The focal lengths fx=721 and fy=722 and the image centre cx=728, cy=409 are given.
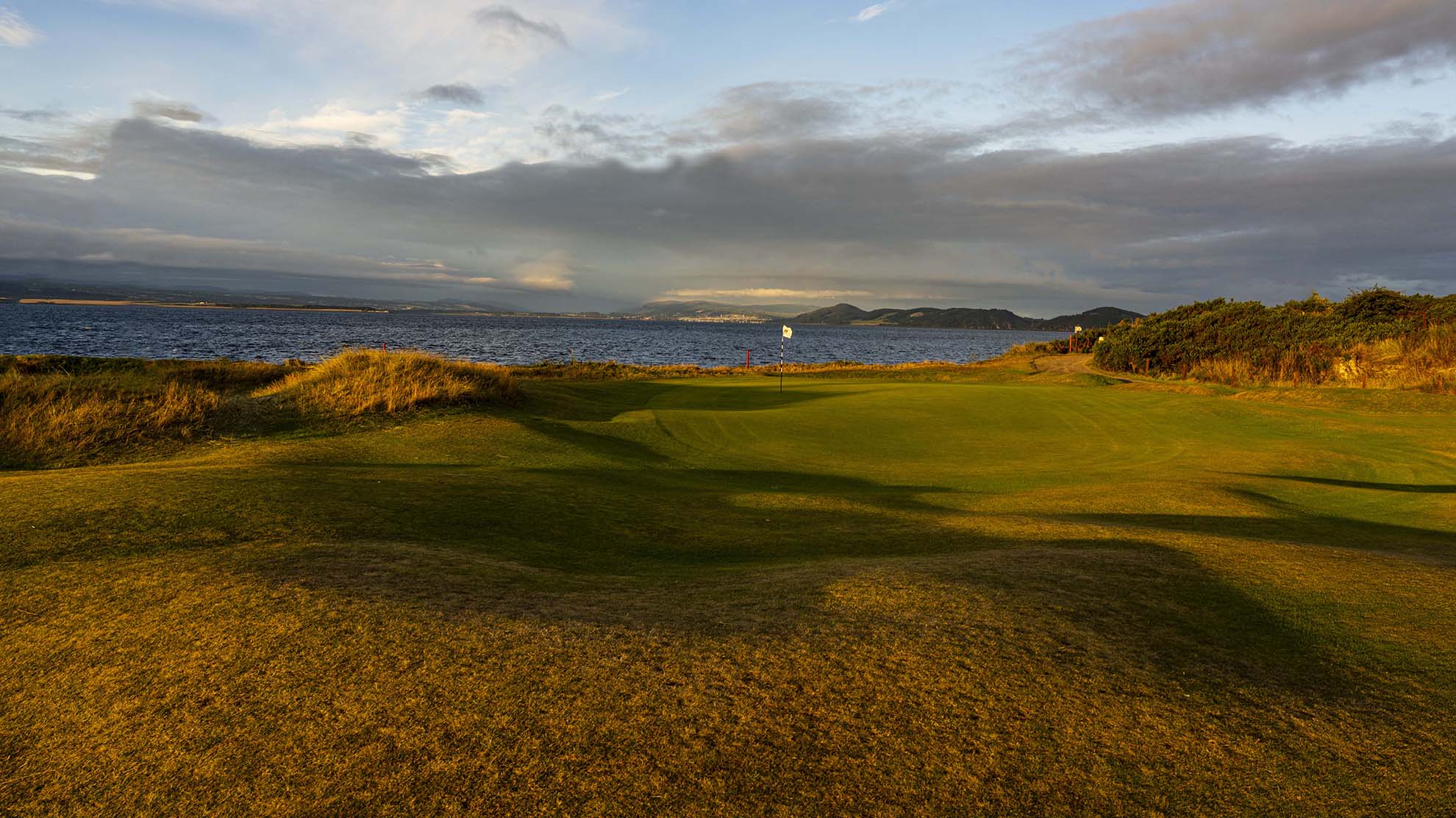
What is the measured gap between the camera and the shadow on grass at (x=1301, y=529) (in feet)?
24.1

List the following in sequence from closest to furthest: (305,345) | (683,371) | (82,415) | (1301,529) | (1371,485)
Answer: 1. (1301,529)
2. (1371,485)
3. (82,415)
4. (683,371)
5. (305,345)

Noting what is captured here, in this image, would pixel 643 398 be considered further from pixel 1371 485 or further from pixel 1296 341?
pixel 1296 341

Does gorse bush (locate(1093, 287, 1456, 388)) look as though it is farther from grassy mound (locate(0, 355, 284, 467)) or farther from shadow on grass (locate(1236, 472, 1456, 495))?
grassy mound (locate(0, 355, 284, 467))

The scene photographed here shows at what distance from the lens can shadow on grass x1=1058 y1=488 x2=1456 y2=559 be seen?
24.1 feet

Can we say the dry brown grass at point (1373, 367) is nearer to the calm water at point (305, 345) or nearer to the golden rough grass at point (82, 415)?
the golden rough grass at point (82, 415)

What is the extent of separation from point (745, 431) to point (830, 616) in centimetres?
1220

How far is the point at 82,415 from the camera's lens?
41.1 feet

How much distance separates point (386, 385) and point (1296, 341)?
35881 mm

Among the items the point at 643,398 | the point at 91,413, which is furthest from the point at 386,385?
the point at 643,398

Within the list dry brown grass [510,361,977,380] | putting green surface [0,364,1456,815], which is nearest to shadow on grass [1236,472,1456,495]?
putting green surface [0,364,1456,815]

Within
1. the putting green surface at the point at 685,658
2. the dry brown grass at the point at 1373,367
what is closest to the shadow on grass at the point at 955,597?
the putting green surface at the point at 685,658

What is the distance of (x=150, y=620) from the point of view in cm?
378

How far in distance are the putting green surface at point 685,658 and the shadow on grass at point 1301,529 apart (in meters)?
0.11

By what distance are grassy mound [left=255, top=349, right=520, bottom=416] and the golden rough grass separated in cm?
167
